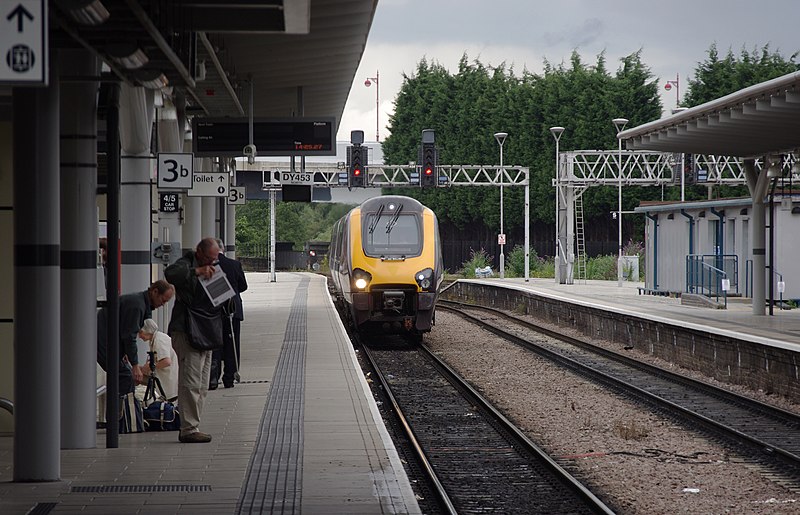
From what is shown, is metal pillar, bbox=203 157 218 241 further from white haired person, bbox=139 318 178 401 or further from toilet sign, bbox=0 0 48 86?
toilet sign, bbox=0 0 48 86

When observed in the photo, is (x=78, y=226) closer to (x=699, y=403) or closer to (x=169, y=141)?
(x=169, y=141)

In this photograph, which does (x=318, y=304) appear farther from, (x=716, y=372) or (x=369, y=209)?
(x=716, y=372)

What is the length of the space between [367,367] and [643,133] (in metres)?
8.48

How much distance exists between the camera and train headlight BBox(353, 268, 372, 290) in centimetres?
2242

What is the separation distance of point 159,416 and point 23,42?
562cm

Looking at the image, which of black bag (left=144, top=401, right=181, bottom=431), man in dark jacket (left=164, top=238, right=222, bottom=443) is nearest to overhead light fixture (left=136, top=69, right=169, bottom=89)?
man in dark jacket (left=164, top=238, right=222, bottom=443)

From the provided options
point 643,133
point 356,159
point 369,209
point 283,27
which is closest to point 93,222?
point 283,27

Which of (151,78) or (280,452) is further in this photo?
(280,452)

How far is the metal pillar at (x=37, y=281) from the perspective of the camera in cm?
798

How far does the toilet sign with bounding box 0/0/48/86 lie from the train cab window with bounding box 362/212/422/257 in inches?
659

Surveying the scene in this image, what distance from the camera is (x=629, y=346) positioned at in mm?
23266

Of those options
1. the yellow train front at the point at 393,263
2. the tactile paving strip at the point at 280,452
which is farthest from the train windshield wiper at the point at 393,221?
the tactile paving strip at the point at 280,452

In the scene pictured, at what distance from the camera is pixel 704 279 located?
31094mm

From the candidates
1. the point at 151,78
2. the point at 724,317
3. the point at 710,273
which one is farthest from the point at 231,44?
the point at 710,273
